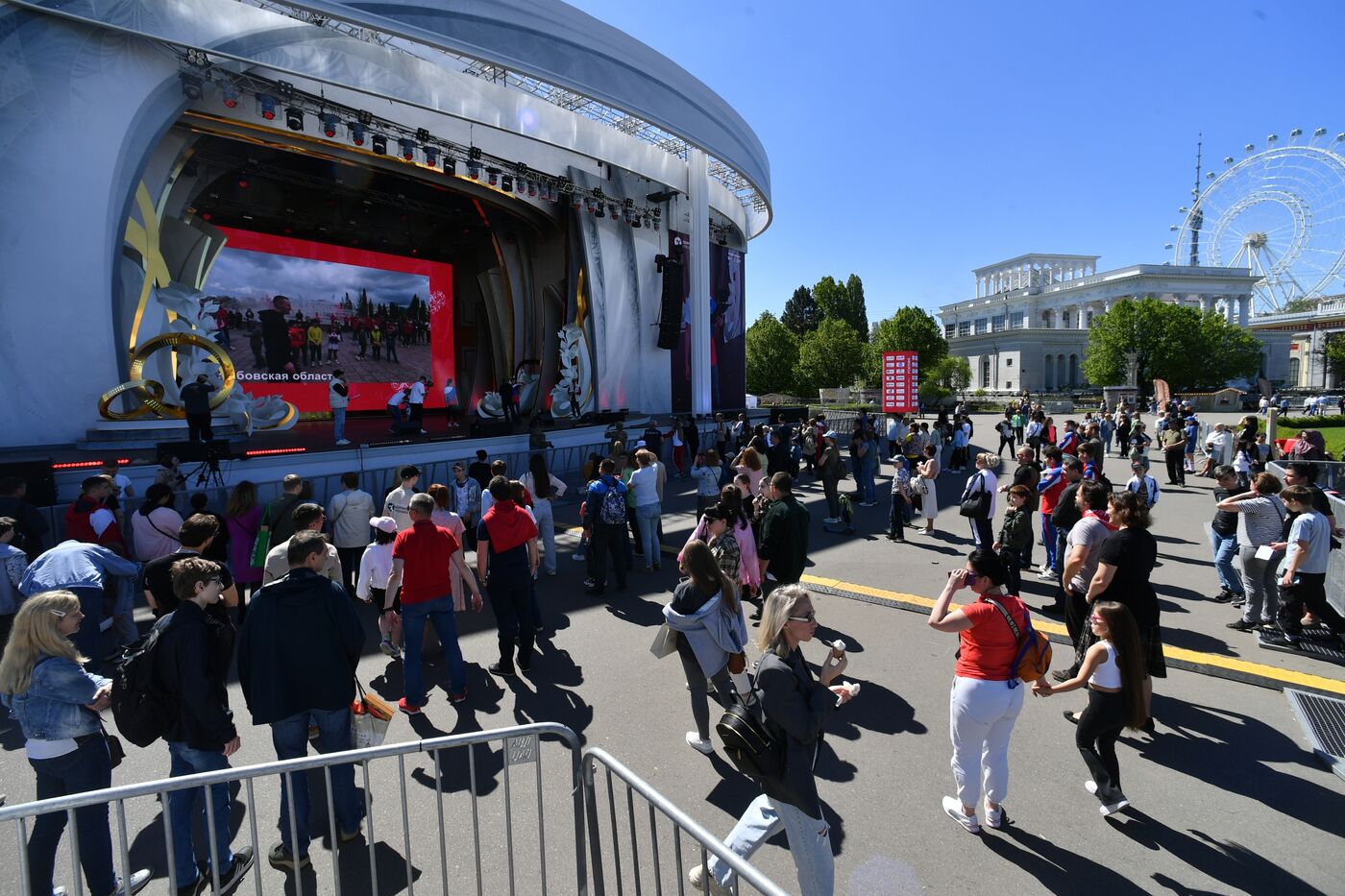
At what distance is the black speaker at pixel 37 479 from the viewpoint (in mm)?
8453

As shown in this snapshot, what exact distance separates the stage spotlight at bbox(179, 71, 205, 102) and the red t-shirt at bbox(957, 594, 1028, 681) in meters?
17.6

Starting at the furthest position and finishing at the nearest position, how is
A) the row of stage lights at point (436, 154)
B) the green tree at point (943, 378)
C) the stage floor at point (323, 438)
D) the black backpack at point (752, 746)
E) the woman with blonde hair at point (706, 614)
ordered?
the green tree at point (943, 378) < the row of stage lights at point (436, 154) < the stage floor at point (323, 438) < the woman with blonde hair at point (706, 614) < the black backpack at point (752, 746)

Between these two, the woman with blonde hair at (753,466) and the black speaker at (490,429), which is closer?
the woman with blonde hair at (753,466)

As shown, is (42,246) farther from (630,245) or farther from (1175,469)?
(1175,469)

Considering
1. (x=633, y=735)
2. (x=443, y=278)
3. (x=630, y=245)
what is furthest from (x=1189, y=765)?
(x=443, y=278)

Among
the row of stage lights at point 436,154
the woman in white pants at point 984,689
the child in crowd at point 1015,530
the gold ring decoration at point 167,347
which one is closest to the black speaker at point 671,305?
the row of stage lights at point 436,154

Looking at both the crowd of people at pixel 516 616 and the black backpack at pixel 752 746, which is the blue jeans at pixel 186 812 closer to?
the crowd of people at pixel 516 616

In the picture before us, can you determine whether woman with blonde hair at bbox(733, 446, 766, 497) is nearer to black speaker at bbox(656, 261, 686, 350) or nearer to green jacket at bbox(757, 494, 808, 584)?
green jacket at bbox(757, 494, 808, 584)

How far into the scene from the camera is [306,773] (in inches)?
136

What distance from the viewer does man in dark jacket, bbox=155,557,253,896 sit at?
2.92 m

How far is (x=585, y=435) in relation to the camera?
1766cm

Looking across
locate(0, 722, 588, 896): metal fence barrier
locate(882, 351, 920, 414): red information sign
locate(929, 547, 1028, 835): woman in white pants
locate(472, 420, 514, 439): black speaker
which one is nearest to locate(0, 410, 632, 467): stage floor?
locate(472, 420, 514, 439): black speaker

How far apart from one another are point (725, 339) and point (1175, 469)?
18.6 m

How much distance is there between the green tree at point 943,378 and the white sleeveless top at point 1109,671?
46029 millimetres
